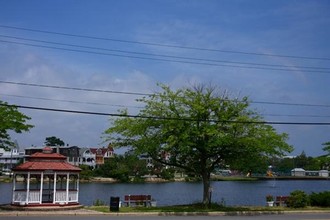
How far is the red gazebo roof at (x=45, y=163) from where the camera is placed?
3162cm

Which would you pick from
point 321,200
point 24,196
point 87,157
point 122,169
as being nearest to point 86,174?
point 122,169

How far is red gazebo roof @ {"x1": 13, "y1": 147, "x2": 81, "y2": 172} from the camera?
31.6 m

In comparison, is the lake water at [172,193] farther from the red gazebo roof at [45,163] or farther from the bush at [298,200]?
the red gazebo roof at [45,163]

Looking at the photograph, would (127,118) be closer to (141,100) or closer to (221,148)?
(141,100)

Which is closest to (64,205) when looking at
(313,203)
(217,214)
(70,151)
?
(217,214)

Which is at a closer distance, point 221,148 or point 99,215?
point 99,215

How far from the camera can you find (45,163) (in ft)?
106

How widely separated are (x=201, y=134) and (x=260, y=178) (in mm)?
162273

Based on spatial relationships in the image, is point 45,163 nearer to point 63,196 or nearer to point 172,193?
point 63,196

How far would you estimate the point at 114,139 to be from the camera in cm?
3300

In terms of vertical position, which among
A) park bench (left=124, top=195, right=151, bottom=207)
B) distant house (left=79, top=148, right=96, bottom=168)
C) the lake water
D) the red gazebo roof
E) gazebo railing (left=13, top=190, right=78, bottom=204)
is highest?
distant house (left=79, top=148, right=96, bottom=168)

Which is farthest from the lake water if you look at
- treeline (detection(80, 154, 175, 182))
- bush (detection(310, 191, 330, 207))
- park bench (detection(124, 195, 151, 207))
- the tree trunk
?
treeline (detection(80, 154, 175, 182))

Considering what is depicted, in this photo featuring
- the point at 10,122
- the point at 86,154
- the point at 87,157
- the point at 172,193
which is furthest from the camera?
the point at 86,154

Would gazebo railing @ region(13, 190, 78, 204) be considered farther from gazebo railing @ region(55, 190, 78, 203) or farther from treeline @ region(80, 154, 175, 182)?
treeline @ region(80, 154, 175, 182)
